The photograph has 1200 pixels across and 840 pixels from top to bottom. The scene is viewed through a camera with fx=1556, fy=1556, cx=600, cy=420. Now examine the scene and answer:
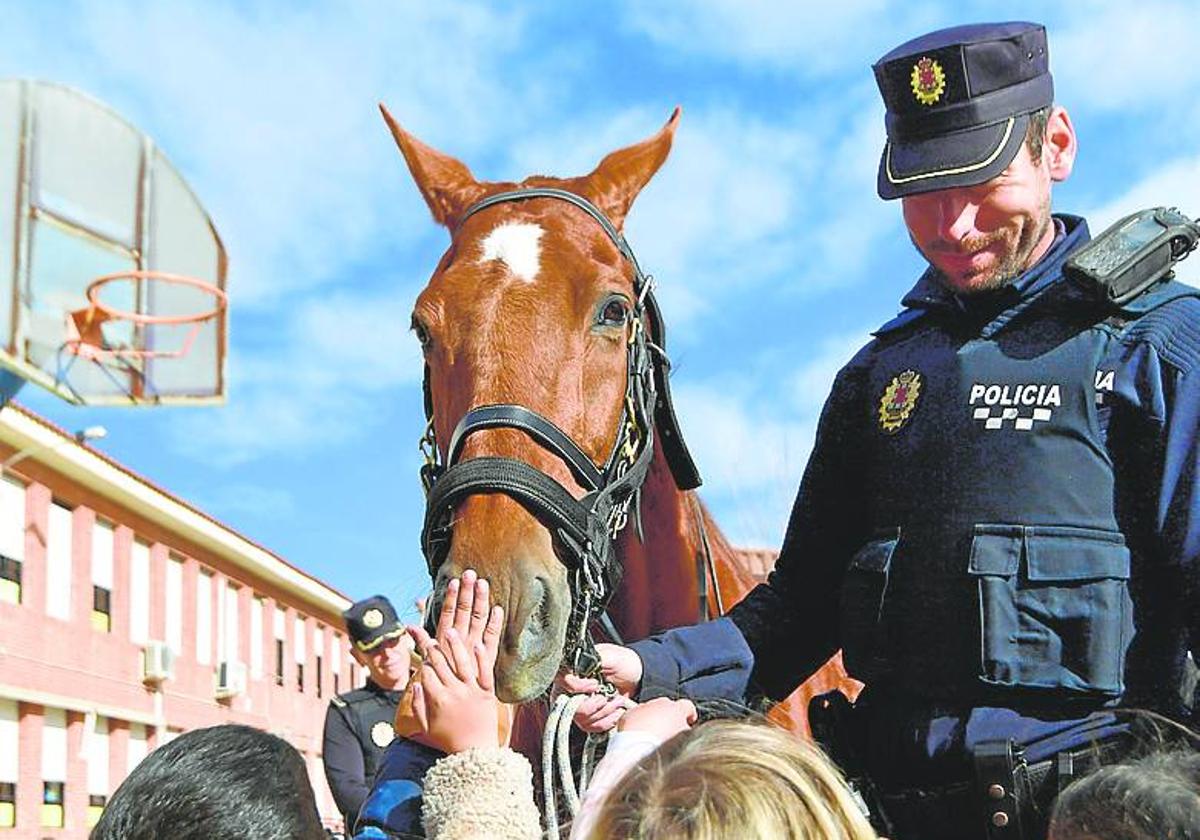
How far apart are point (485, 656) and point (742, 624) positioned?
2.51ft

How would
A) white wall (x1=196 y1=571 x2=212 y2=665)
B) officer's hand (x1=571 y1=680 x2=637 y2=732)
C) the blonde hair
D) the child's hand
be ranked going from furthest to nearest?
white wall (x1=196 y1=571 x2=212 y2=665) → officer's hand (x1=571 y1=680 x2=637 y2=732) → the child's hand → the blonde hair

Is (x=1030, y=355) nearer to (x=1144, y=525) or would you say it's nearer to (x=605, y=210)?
(x=1144, y=525)

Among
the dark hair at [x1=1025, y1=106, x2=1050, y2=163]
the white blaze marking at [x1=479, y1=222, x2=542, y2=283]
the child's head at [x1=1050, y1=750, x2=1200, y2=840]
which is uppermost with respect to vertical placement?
the white blaze marking at [x1=479, y1=222, x2=542, y2=283]

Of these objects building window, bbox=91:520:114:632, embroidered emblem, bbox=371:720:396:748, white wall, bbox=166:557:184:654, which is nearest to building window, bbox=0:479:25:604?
building window, bbox=91:520:114:632

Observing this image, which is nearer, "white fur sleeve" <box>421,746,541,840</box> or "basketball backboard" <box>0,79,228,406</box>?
"white fur sleeve" <box>421,746,541,840</box>

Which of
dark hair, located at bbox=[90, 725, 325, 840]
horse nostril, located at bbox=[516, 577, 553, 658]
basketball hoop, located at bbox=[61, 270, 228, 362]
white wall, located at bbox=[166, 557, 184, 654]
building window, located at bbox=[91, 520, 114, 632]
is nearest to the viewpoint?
dark hair, located at bbox=[90, 725, 325, 840]

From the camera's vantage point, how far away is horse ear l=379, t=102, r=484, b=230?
14.4ft

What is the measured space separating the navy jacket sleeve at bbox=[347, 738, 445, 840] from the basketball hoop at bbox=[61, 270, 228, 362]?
14950 millimetres

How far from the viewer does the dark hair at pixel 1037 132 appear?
2764 millimetres

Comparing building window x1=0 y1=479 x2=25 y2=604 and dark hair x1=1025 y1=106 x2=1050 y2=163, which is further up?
building window x1=0 y1=479 x2=25 y2=604

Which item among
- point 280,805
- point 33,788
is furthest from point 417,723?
point 33,788

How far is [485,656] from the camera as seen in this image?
2521 millimetres

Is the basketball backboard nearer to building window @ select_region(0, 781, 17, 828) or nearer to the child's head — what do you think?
building window @ select_region(0, 781, 17, 828)

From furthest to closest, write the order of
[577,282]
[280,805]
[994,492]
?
[577,282]
[994,492]
[280,805]
